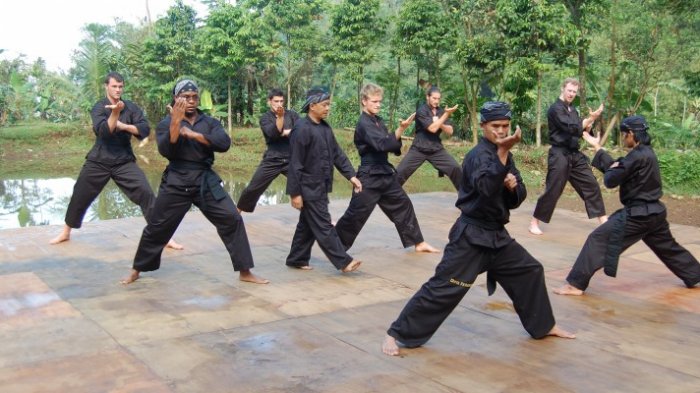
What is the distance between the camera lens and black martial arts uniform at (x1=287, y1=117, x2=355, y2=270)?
6.08 metres

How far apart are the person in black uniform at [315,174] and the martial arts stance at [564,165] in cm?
289

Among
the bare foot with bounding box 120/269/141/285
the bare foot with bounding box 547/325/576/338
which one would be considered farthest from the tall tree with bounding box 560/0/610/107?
the bare foot with bounding box 120/269/141/285

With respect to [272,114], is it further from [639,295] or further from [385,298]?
[639,295]

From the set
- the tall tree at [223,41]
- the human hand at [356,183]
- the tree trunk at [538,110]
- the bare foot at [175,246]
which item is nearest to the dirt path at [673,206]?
the tree trunk at [538,110]

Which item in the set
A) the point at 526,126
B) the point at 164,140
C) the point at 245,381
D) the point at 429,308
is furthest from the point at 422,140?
the point at 526,126

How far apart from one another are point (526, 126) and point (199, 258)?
43.0 ft

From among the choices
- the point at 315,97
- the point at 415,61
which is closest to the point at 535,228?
the point at 315,97

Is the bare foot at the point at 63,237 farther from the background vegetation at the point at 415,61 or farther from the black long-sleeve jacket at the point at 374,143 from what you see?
the background vegetation at the point at 415,61

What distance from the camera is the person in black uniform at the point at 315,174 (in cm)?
607

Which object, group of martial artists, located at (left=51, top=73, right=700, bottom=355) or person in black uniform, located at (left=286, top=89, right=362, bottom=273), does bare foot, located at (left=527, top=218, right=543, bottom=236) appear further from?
person in black uniform, located at (left=286, top=89, right=362, bottom=273)

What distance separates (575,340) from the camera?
4.55m

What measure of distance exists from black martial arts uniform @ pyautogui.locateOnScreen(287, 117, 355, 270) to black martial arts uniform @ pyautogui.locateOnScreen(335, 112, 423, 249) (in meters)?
0.42

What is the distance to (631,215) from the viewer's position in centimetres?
552

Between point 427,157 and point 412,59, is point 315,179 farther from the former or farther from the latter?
point 412,59
